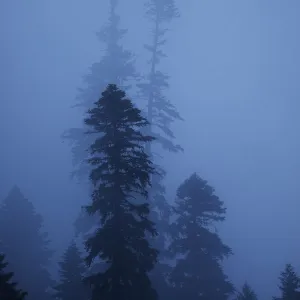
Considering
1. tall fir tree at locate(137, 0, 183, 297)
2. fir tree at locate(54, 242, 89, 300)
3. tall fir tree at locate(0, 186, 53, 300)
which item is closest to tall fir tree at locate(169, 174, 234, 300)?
tall fir tree at locate(137, 0, 183, 297)

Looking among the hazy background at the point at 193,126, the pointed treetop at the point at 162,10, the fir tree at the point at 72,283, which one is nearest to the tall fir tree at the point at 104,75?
the pointed treetop at the point at 162,10

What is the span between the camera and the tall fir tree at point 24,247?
2369 centimetres

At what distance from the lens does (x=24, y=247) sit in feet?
80.9

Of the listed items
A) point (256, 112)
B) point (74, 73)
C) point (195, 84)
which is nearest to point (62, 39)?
point (74, 73)

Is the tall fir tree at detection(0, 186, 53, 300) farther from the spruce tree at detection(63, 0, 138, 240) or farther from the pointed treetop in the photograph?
the pointed treetop

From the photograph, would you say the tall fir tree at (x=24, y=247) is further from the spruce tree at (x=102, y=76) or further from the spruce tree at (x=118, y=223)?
the spruce tree at (x=118, y=223)

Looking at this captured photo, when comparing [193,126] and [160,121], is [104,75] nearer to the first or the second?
[160,121]

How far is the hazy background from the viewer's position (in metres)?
40.0

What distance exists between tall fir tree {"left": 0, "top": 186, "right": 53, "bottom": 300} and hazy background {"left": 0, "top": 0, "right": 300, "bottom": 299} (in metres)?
8.40

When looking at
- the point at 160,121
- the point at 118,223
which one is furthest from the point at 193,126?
the point at 118,223

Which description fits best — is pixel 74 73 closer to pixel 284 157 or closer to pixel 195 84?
pixel 195 84

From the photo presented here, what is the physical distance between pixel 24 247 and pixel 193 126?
1509 inches

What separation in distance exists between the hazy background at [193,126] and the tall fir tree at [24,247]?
8.40 metres

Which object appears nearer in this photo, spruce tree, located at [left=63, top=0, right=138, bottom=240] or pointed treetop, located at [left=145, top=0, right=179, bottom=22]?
spruce tree, located at [left=63, top=0, right=138, bottom=240]
